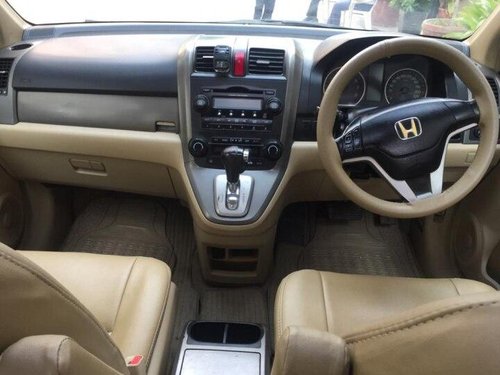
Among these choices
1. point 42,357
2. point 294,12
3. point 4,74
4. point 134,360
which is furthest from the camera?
point 294,12

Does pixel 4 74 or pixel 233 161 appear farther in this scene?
pixel 4 74

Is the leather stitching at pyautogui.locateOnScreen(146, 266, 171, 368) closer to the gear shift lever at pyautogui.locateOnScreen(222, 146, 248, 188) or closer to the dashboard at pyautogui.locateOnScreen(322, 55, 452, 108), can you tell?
the gear shift lever at pyautogui.locateOnScreen(222, 146, 248, 188)

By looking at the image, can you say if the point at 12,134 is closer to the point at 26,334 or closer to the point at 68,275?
the point at 68,275

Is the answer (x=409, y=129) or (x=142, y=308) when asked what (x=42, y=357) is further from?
(x=409, y=129)

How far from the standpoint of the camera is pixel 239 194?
1.59 m

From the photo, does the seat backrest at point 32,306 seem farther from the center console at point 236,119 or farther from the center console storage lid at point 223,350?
the center console at point 236,119

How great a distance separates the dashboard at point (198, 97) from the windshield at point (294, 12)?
114mm

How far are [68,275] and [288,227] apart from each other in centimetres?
109

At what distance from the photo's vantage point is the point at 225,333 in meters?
1.43

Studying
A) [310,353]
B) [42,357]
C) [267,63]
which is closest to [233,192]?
[267,63]

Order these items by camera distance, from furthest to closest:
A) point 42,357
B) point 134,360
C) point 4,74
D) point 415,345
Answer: point 4,74, point 134,360, point 415,345, point 42,357

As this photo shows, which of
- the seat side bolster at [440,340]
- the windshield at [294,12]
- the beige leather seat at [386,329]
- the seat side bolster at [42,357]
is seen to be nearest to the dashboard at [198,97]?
the windshield at [294,12]

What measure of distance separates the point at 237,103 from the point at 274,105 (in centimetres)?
11

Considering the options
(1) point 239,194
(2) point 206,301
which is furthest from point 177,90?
(2) point 206,301
